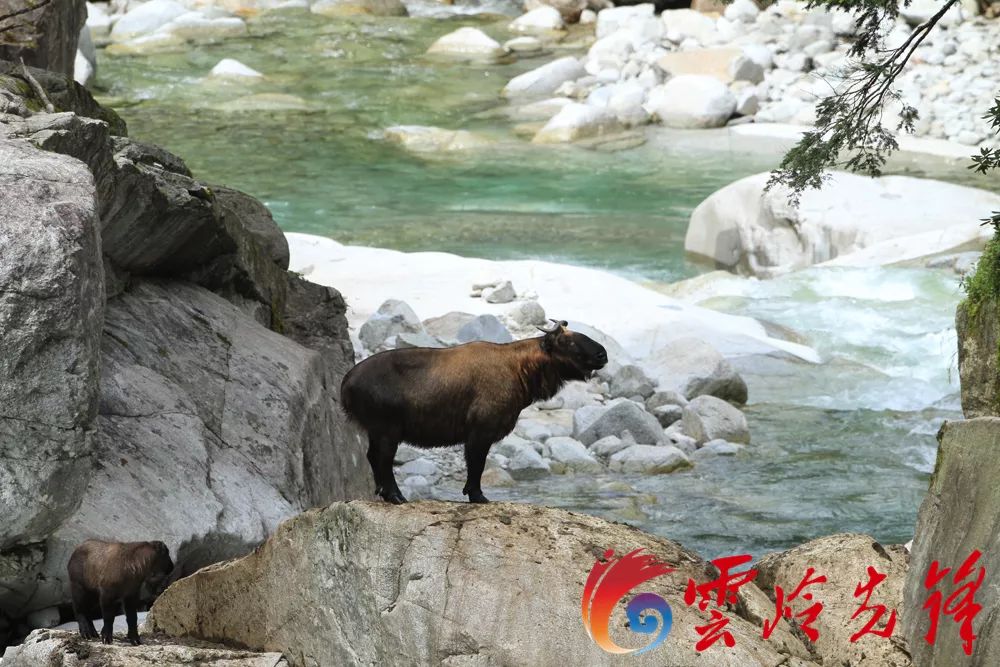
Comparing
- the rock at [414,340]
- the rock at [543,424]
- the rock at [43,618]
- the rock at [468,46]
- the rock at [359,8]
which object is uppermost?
the rock at [43,618]

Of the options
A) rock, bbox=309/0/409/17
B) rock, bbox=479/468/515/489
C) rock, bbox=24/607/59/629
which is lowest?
rock, bbox=479/468/515/489

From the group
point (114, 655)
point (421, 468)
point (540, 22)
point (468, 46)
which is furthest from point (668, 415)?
point (540, 22)

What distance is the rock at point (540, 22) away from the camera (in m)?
39.2

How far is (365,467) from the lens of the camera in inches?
381

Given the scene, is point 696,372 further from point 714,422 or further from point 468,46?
point 468,46

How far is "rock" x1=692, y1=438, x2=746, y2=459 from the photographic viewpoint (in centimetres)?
1321

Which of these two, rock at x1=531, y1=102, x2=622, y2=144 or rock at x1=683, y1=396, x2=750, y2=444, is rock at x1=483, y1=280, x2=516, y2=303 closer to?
rock at x1=683, y1=396, x2=750, y2=444

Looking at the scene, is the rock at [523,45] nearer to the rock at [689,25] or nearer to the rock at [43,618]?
the rock at [689,25]

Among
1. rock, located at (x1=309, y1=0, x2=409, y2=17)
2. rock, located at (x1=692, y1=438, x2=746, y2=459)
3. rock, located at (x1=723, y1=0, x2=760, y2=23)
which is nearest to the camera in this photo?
rock, located at (x1=692, y1=438, x2=746, y2=459)

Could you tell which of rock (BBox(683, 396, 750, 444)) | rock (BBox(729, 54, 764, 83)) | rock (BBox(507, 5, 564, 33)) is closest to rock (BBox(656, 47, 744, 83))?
rock (BBox(729, 54, 764, 83))

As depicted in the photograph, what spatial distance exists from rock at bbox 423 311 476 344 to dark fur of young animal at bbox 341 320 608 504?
809 cm

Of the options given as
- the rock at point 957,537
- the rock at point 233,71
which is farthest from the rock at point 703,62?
the rock at point 957,537

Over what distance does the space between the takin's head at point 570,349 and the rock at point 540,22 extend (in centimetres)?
3348

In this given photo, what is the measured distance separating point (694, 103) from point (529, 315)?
50.9 ft
